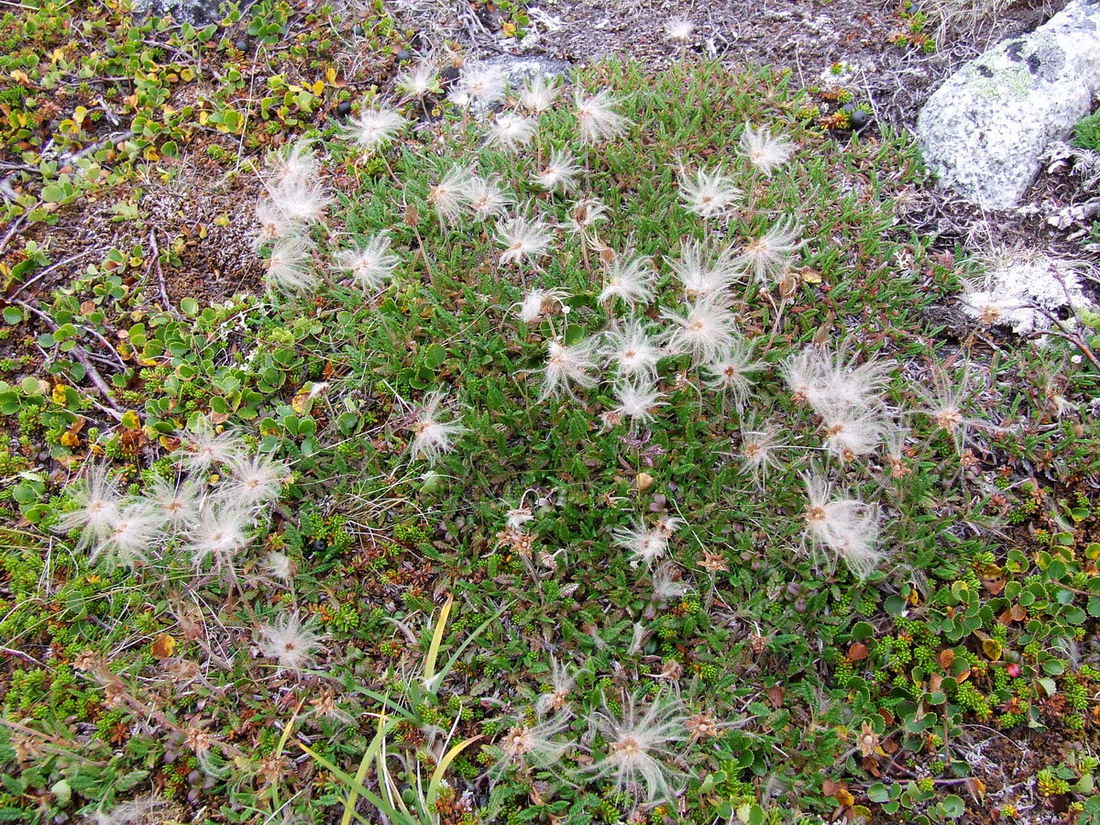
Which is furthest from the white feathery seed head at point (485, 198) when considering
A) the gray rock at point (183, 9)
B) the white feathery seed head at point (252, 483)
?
the gray rock at point (183, 9)

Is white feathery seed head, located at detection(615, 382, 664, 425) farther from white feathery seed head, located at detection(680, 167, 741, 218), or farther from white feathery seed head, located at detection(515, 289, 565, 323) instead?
white feathery seed head, located at detection(680, 167, 741, 218)

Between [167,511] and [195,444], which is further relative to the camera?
[195,444]

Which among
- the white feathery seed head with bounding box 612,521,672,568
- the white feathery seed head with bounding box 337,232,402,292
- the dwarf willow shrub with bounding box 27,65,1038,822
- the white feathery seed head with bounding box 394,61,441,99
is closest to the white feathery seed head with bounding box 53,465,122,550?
the dwarf willow shrub with bounding box 27,65,1038,822

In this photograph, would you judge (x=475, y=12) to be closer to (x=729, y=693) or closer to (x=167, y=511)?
(x=167, y=511)

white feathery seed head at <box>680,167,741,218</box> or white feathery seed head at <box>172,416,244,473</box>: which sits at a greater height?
white feathery seed head at <box>680,167,741,218</box>

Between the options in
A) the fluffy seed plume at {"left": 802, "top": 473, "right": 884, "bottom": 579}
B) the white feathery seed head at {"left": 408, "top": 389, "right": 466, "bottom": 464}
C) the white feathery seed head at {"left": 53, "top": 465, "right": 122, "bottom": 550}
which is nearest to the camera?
the fluffy seed plume at {"left": 802, "top": 473, "right": 884, "bottom": 579}

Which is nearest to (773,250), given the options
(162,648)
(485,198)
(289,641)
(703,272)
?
(703,272)

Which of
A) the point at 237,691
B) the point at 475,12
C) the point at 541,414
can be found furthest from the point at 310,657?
the point at 475,12
